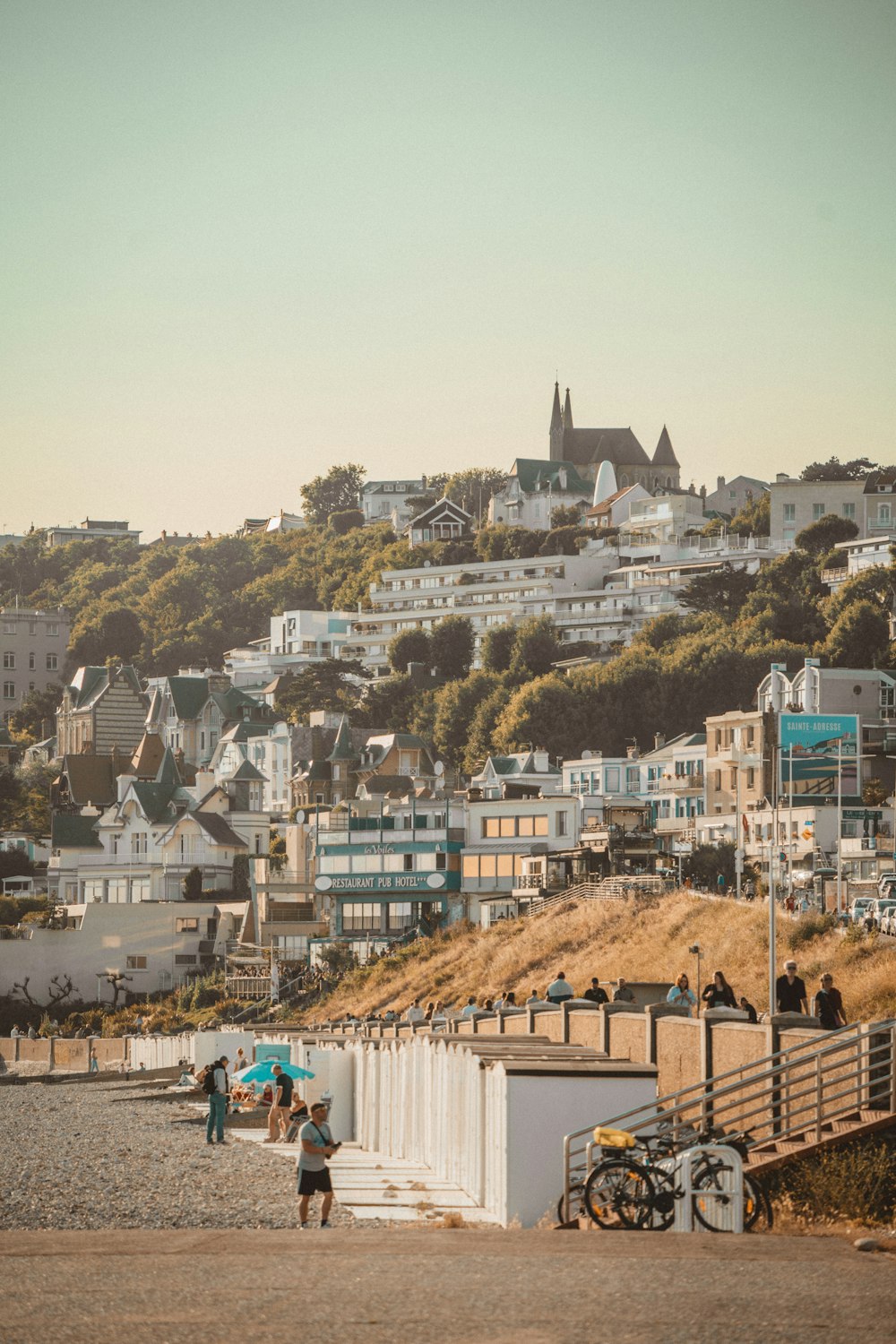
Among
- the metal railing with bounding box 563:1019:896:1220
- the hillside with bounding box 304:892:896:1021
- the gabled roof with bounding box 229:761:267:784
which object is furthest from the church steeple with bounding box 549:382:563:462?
the metal railing with bounding box 563:1019:896:1220

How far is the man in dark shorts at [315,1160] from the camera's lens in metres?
20.0

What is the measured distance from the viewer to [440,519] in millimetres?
176750

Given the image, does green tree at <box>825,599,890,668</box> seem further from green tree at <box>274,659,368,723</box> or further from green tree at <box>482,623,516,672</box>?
green tree at <box>274,659,368,723</box>

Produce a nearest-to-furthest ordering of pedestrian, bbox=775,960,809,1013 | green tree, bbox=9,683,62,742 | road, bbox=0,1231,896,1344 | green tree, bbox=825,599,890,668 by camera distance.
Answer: road, bbox=0,1231,896,1344, pedestrian, bbox=775,960,809,1013, green tree, bbox=825,599,890,668, green tree, bbox=9,683,62,742

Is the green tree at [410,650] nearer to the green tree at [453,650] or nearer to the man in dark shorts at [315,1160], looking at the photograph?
the green tree at [453,650]

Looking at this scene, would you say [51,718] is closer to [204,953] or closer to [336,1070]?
[204,953]

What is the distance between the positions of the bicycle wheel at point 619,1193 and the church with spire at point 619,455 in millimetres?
170571

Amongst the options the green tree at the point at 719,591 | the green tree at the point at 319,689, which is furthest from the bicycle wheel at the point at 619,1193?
the green tree at the point at 319,689

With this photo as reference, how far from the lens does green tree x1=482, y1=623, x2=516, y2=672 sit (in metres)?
142

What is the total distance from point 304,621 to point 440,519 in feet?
51.4

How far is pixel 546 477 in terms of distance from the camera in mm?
180500

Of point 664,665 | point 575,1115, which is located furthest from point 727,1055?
point 664,665

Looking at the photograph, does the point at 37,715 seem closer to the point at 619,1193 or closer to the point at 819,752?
the point at 819,752

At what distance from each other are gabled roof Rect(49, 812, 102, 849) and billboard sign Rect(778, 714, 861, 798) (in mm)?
44672
